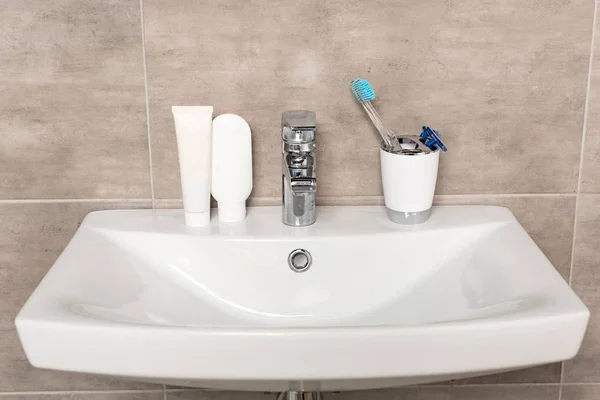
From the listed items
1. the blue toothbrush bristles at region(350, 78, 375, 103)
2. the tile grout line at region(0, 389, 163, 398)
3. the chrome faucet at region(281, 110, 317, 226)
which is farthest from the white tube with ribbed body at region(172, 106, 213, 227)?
the tile grout line at region(0, 389, 163, 398)

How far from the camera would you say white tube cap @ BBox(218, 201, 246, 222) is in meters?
1.12

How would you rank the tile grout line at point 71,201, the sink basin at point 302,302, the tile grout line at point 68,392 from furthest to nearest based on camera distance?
the tile grout line at point 68,392 < the tile grout line at point 71,201 < the sink basin at point 302,302

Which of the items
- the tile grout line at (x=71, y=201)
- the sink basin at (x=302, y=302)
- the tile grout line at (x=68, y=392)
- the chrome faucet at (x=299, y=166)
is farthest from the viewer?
the tile grout line at (x=68, y=392)

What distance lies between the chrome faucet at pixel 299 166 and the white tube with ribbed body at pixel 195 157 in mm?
109

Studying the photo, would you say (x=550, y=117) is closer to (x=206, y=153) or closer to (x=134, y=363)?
(x=206, y=153)

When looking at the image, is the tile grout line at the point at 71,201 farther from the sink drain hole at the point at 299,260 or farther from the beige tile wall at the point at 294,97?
the sink drain hole at the point at 299,260

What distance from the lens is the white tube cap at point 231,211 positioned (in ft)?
3.67

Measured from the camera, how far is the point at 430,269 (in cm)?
108

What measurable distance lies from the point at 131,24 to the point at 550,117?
0.64 metres

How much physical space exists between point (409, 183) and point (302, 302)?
0.23 meters

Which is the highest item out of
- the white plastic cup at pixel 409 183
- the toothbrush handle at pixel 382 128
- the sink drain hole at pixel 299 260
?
the toothbrush handle at pixel 382 128

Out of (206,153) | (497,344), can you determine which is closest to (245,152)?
(206,153)

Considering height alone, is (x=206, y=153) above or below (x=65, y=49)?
below

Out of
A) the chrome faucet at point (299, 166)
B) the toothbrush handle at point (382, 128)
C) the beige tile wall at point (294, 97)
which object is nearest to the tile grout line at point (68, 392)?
the beige tile wall at point (294, 97)
